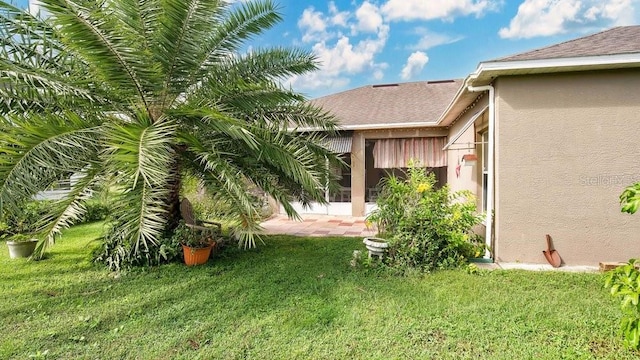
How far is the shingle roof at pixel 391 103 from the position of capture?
671 inches

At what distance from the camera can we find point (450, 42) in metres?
23.7

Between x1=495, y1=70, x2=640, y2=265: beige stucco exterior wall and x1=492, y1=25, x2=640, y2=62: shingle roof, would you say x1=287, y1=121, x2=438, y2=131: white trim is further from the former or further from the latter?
x1=495, y1=70, x2=640, y2=265: beige stucco exterior wall

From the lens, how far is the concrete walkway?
13.5 m

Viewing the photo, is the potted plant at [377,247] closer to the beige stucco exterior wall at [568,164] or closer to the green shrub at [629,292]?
the beige stucco exterior wall at [568,164]

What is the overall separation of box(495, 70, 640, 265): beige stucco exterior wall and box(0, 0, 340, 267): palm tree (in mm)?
5267

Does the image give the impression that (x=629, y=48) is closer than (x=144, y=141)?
No

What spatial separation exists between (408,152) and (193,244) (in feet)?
39.8

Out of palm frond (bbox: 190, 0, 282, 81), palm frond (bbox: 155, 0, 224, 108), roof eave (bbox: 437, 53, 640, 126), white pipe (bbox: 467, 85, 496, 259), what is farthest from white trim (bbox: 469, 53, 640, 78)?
palm frond (bbox: 155, 0, 224, 108)

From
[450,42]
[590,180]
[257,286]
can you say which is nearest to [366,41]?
[450,42]

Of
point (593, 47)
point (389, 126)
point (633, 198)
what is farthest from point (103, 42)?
point (389, 126)

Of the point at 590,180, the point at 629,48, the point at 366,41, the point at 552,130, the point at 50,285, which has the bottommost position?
the point at 50,285

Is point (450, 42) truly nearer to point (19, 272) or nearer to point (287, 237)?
point (287, 237)

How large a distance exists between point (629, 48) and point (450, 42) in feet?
57.7

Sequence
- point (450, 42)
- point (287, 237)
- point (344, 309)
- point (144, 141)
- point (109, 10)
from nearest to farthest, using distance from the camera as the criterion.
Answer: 1. point (144, 141)
2. point (344, 309)
3. point (109, 10)
4. point (287, 237)
5. point (450, 42)
